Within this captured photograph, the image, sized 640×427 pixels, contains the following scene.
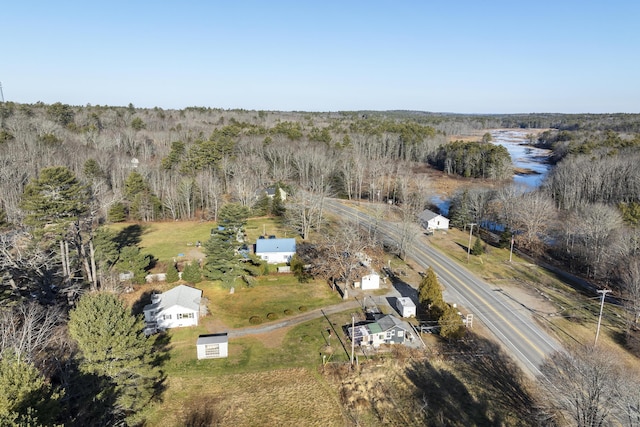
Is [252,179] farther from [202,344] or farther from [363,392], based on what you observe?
[363,392]

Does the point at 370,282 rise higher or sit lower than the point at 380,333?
higher

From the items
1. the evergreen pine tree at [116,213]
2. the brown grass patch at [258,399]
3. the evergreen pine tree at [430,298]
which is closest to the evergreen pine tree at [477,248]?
the evergreen pine tree at [430,298]

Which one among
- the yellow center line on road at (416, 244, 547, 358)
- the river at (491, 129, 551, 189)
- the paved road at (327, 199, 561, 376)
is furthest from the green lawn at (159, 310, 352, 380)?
the river at (491, 129, 551, 189)

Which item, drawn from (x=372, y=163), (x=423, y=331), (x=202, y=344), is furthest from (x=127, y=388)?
(x=372, y=163)

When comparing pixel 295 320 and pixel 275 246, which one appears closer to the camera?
pixel 295 320

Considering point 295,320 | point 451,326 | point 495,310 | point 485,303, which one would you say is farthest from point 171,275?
point 495,310

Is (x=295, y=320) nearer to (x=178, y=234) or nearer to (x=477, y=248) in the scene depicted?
(x=477, y=248)
